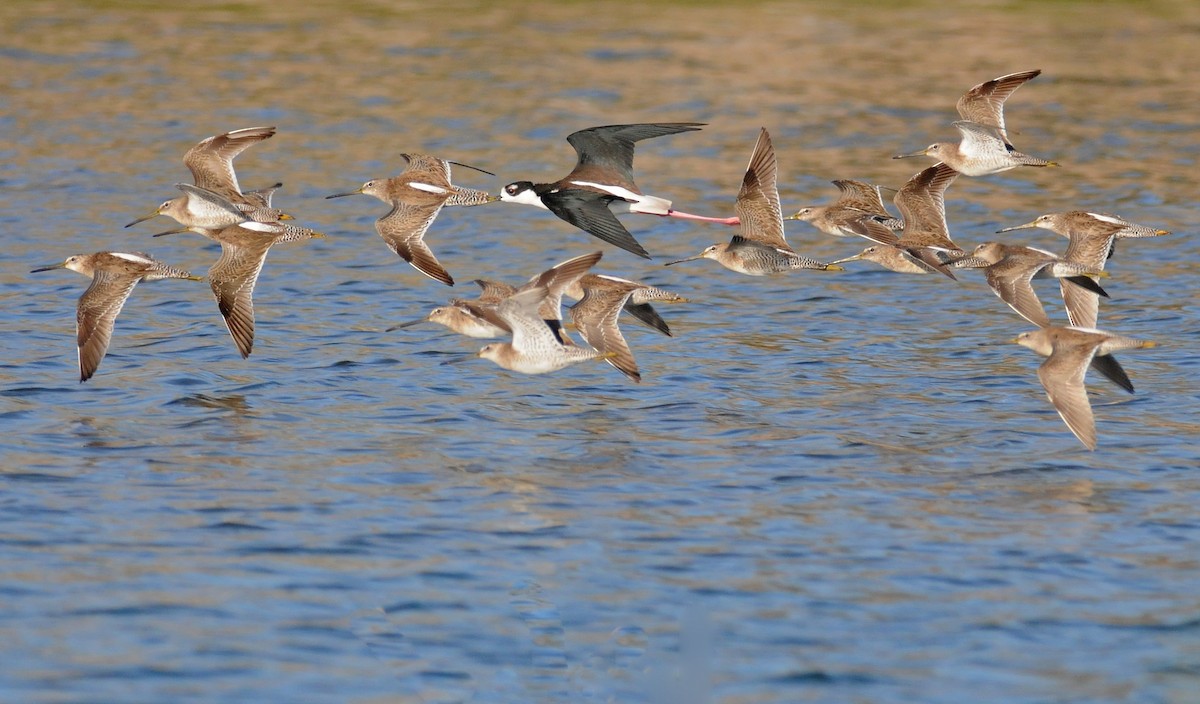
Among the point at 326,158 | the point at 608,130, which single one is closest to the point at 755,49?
the point at 326,158

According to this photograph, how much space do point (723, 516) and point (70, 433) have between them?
523 centimetres

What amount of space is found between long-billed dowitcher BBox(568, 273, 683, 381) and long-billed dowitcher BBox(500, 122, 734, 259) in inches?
18.1

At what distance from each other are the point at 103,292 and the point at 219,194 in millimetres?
1899

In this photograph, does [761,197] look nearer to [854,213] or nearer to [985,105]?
[854,213]

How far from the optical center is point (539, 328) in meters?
13.1

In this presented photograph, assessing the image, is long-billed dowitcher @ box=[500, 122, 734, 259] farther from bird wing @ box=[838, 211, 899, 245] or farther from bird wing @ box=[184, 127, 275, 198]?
bird wing @ box=[184, 127, 275, 198]

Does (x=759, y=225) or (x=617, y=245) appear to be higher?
(x=617, y=245)

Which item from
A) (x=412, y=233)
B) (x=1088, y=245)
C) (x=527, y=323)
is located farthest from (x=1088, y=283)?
(x=412, y=233)

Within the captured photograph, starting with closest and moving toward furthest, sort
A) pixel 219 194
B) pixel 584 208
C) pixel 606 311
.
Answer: pixel 606 311, pixel 584 208, pixel 219 194

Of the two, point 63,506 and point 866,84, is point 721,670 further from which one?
point 866,84

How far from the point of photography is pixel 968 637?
959cm

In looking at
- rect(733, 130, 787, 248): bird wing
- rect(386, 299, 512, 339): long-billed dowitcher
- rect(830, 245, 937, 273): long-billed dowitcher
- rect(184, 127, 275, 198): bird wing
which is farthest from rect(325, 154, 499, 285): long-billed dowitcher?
rect(830, 245, 937, 273): long-billed dowitcher

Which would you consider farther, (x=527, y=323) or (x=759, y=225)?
(x=759, y=225)

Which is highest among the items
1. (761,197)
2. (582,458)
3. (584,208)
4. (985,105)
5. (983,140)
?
(985,105)
